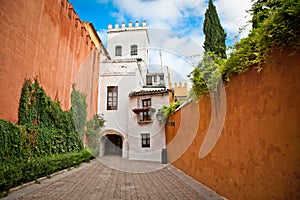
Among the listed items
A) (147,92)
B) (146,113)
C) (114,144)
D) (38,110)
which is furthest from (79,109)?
(114,144)

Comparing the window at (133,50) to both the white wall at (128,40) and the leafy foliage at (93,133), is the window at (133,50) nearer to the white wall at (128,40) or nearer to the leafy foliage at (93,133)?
the white wall at (128,40)

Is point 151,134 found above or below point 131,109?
below

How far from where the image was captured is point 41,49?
25.3ft

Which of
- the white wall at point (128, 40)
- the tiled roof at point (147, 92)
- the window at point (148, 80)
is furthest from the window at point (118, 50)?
the tiled roof at point (147, 92)

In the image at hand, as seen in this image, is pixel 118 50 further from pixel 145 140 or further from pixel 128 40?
pixel 145 140

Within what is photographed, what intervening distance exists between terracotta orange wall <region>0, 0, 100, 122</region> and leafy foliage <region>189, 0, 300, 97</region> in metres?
5.57

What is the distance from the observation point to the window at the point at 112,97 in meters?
15.8

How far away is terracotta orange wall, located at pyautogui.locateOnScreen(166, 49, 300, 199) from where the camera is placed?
87.0 inches

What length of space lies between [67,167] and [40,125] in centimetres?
216

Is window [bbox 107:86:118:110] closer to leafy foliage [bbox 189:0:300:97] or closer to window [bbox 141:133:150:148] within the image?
window [bbox 141:133:150:148]

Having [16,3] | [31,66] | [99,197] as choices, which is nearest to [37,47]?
[31,66]

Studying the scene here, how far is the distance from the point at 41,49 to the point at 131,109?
26.7 feet

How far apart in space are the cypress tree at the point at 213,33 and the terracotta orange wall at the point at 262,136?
257cm

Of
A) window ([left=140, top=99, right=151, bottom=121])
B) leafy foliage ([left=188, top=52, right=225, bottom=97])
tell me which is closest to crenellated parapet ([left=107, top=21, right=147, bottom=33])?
window ([left=140, top=99, right=151, bottom=121])
